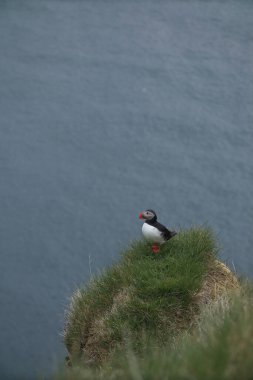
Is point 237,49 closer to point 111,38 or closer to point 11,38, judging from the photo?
point 111,38

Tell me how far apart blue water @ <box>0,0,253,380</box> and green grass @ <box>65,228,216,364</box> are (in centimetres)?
334

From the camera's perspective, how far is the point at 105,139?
16250 mm

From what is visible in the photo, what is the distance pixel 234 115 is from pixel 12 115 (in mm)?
4787

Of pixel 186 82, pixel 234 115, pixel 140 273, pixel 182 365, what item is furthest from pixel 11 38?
pixel 182 365

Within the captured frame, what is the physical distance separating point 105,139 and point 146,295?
8.32 meters

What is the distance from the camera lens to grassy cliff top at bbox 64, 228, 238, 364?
320 inches

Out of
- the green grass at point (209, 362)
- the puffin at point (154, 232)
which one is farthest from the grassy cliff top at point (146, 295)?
the green grass at point (209, 362)

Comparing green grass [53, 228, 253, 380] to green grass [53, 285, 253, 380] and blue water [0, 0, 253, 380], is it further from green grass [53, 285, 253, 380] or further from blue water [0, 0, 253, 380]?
blue water [0, 0, 253, 380]

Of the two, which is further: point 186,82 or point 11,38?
point 11,38

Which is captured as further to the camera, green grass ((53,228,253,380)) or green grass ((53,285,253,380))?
green grass ((53,228,253,380))

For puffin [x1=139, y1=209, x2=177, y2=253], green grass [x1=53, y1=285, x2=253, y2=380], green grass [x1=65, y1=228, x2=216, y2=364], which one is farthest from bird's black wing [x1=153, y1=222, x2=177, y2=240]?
green grass [x1=53, y1=285, x2=253, y2=380]

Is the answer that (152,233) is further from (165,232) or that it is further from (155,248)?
(155,248)

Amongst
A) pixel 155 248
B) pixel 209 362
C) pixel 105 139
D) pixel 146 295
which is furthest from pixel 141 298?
pixel 105 139

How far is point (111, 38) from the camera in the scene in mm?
18703
